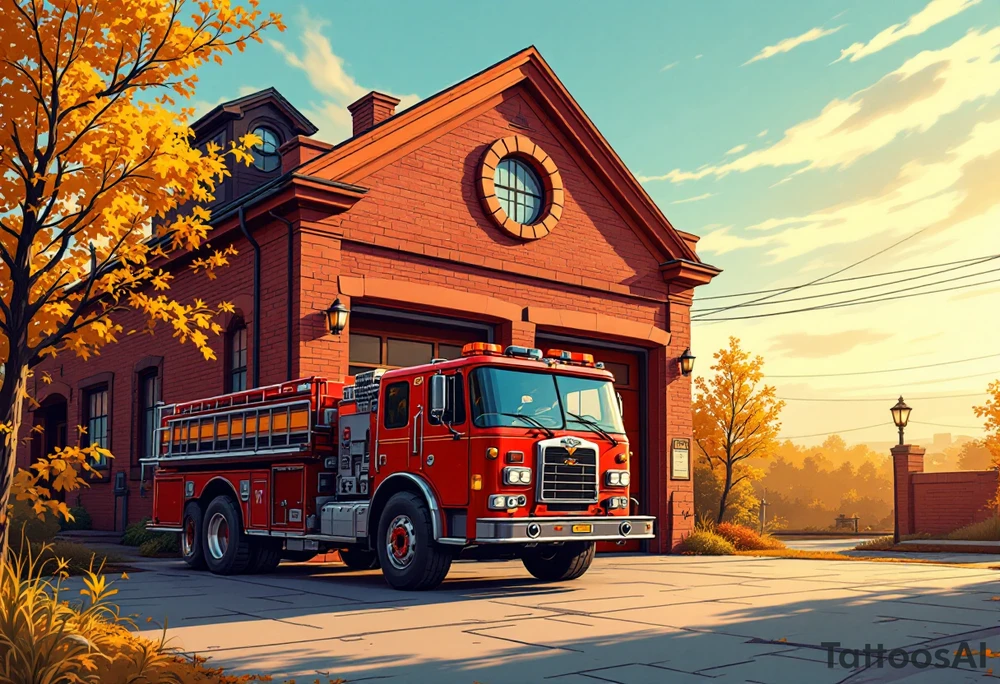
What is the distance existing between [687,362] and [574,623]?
13.9 m

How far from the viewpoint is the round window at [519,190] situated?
2000 centimetres

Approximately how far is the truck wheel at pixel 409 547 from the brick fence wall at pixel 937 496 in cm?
2542

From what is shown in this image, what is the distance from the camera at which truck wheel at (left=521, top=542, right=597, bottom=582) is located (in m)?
13.2

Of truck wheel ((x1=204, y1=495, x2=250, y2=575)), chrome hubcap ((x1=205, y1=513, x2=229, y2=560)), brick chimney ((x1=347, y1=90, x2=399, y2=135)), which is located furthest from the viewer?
brick chimney ((x1=347, y1=90, x2=399, y2=135))

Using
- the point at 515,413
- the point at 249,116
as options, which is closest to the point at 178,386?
the point at 249,116

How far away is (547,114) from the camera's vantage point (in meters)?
20.9

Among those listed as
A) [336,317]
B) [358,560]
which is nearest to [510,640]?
[358,560]

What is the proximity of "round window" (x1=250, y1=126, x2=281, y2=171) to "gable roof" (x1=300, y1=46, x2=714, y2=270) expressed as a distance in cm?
661

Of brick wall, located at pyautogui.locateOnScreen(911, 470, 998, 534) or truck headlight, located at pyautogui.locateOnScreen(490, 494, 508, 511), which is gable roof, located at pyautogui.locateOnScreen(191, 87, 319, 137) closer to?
truck headlight, located at pyautogui.locateOnScreen(490, 494, 508, 511)

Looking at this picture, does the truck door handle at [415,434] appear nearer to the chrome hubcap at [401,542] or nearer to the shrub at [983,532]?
the chrome hubcap at [401,542]

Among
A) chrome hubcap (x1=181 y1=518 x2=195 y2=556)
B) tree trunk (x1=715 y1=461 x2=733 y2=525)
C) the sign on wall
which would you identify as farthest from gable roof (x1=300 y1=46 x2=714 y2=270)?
tree trunk (x1=715 y1=461 x2=733 y2=525)

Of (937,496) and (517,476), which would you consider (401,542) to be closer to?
(517,476)

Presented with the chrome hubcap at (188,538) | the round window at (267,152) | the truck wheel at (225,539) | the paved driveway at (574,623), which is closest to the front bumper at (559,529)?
the paved driveway at (574,623)

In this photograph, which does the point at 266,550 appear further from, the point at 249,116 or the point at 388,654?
the point at 249,116
